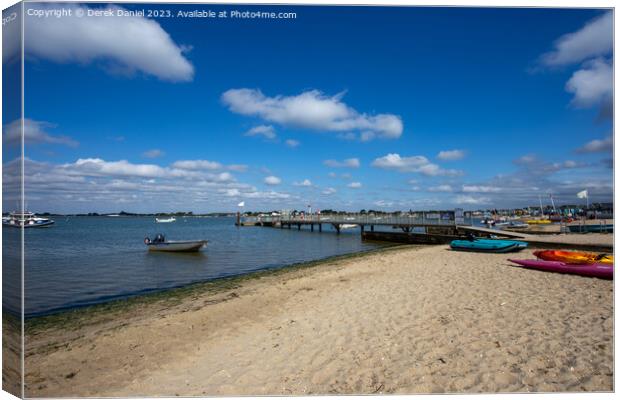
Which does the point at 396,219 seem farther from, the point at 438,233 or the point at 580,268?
the point at 580,268

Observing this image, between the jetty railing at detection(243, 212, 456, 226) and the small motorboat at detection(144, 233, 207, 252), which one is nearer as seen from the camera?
the small motorboat at detection(144, 233, 207, 252)

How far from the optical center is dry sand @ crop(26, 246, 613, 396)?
365 centimetres

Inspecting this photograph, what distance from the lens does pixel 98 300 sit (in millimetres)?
9617

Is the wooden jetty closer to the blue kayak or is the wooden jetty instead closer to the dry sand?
the blue kayak

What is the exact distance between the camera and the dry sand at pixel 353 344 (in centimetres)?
365

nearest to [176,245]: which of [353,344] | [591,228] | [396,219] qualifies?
[353,344]

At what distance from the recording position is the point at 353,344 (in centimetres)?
466

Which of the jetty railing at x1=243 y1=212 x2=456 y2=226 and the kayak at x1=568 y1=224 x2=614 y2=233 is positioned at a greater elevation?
the jetty railing at x1=243 y1=212 x2=456 y2=226

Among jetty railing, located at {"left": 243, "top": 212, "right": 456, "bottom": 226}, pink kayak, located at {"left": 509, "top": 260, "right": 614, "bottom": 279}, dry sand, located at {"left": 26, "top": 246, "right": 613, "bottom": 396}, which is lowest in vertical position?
dry sand, located at {"left": 26, "top": 246, "right": 613, "bottom": 396}

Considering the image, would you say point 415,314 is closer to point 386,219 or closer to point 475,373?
point 475,373

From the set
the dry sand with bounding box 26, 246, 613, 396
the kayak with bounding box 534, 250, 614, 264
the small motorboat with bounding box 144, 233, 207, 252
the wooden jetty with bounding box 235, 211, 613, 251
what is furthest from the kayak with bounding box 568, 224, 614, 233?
the small motorboat with bounding box 144, 233, 207, 252

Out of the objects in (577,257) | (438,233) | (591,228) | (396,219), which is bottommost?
(438,233)

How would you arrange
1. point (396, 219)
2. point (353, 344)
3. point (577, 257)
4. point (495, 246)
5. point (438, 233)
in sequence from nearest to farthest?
1. point (353, 344)
2. point (577, 257)
3. point (495, 246)
4. point (438, 233)
5. point (396, 219)

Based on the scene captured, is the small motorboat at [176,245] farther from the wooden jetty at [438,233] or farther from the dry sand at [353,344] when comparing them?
the wooden jetty at [438,233]
